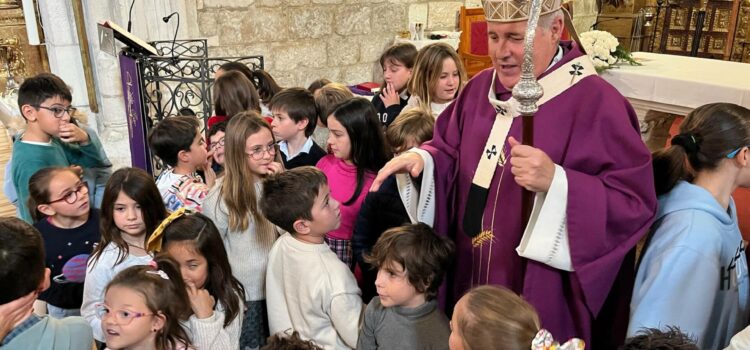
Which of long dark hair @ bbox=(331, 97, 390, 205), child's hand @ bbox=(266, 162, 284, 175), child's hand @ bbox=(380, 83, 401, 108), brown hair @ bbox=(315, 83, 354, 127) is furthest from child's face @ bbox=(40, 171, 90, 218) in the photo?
child's hand @ bbox=(380, 83, 401, 108)

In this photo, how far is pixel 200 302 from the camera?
2146 millimetres

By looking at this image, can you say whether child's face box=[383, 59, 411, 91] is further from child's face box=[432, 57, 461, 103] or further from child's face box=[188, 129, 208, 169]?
child's face box=[188, 129, 208, 169]

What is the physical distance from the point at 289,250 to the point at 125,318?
648mm

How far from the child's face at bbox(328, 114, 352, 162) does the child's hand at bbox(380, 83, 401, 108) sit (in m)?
1.37

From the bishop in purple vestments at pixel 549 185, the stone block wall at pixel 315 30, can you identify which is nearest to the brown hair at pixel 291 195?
the bishop in purple vestments at pixel 549 185

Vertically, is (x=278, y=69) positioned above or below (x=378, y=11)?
below

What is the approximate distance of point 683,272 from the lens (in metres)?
1.85

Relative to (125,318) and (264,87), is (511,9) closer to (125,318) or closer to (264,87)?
(125,318)

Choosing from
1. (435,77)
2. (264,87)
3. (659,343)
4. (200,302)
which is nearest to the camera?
(659,343)

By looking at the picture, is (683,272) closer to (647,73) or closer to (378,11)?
(647,73)

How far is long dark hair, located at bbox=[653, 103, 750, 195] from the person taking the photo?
6.30 ft

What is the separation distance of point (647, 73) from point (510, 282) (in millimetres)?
3046

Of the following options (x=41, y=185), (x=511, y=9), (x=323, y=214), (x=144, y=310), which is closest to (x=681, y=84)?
(x=511, y=9)

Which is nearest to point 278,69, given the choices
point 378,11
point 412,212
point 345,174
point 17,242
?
point 378,11
